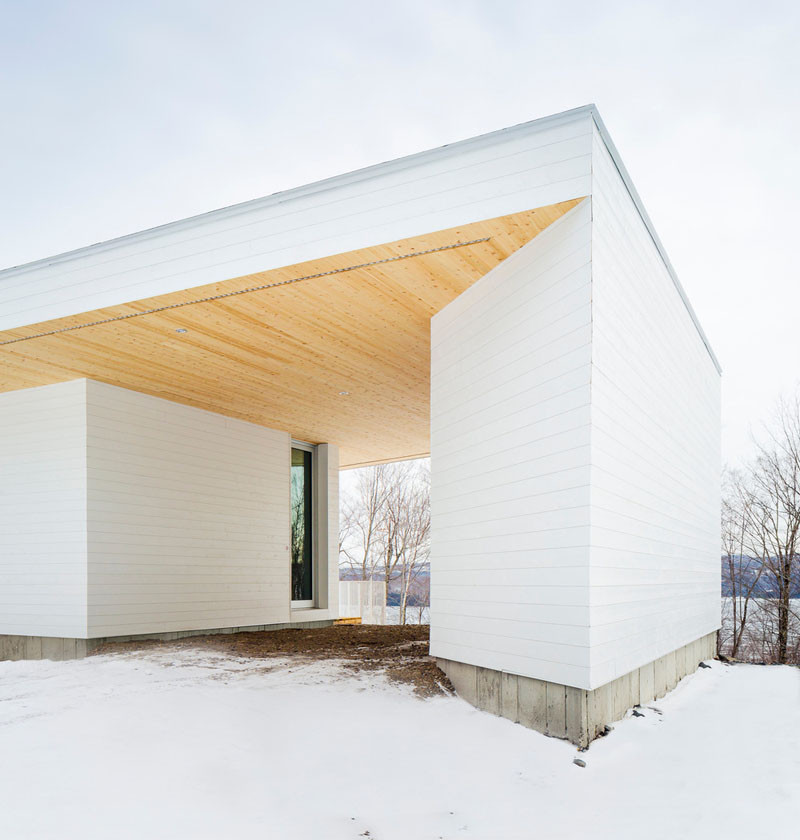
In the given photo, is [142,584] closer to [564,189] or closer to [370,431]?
[370,431]

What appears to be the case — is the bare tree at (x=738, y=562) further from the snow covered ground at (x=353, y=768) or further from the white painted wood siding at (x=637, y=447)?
the snow covered ground at (x=353, y=768)

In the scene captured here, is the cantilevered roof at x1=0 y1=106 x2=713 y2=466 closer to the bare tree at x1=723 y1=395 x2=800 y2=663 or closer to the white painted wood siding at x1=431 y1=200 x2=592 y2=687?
the white painted wood siding at x1=431 y1=200 x2=592 y2=687

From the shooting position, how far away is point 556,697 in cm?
455

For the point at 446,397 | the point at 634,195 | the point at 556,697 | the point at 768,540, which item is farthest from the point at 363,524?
the point at 556,697

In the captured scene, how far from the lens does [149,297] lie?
5883 millimetres

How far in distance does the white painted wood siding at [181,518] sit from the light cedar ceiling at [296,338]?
1.42ft

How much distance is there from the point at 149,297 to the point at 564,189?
11.0 feet

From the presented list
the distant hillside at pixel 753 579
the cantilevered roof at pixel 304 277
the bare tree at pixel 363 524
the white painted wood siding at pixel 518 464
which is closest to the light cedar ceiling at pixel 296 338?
the cantilevered roof at pixel 304 277

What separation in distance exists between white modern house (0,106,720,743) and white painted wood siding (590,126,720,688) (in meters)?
0.04

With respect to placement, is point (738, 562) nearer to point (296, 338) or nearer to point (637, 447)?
point (637, 447)

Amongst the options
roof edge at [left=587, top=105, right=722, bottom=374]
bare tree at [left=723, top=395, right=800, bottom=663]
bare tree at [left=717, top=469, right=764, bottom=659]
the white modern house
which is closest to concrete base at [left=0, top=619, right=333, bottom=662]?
the white modern house

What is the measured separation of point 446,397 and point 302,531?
23.5 feet

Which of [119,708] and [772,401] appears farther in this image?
[772,401]

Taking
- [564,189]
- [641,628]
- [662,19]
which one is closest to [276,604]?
[641,628]
